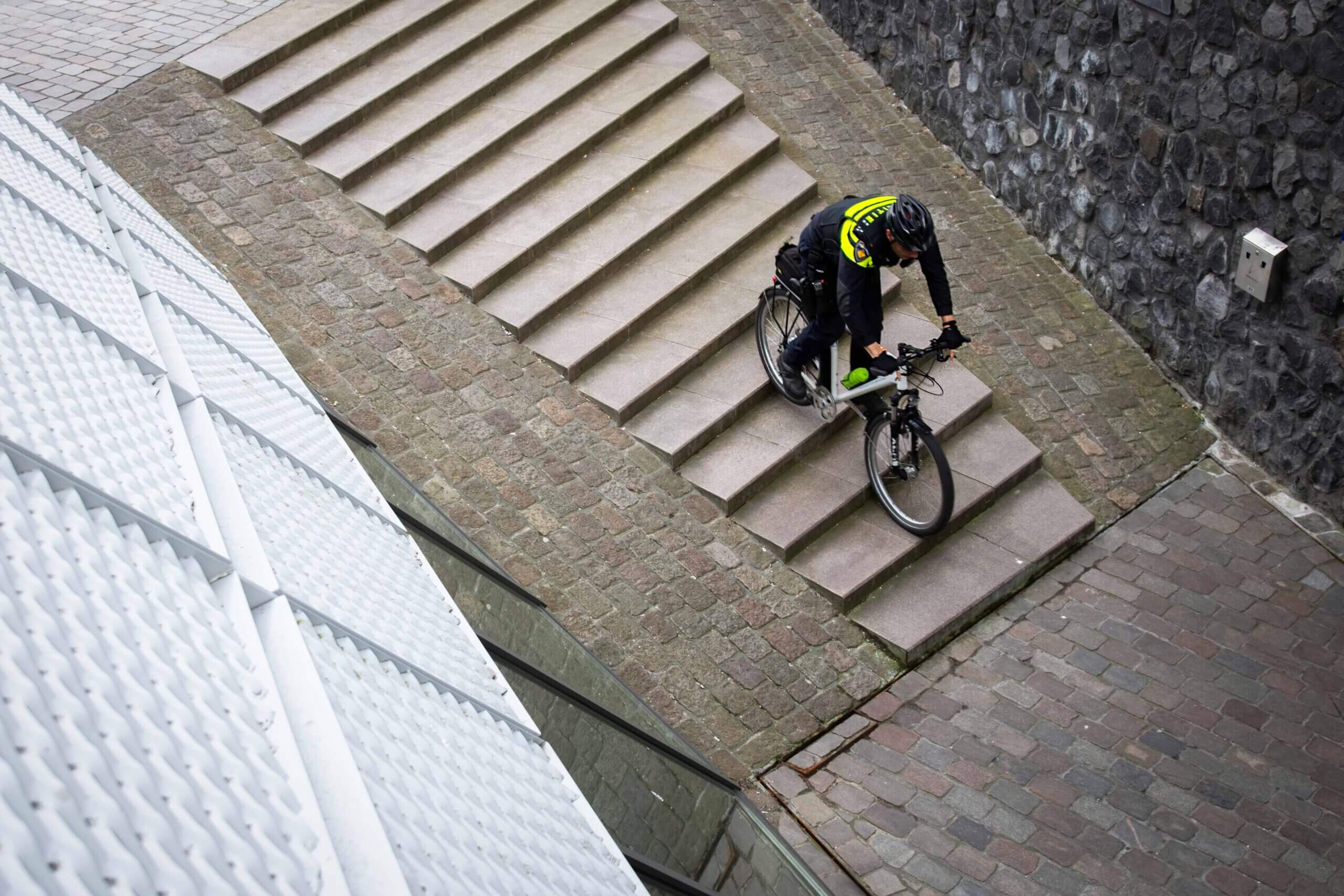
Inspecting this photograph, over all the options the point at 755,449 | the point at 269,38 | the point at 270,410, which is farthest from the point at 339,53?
the point at 270,410

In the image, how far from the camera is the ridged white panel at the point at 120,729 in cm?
170

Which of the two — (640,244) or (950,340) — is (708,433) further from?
(640,244)

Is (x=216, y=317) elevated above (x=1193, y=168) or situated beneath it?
situated beneath

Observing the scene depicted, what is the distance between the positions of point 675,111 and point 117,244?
228 inches

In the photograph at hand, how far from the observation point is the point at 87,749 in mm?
1848

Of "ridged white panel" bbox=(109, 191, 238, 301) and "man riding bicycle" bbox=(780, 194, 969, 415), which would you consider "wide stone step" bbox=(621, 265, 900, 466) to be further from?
"ridged white panel" bbox=(109, 191, 238, 301)

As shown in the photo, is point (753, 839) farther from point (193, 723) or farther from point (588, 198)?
point (588, 198)

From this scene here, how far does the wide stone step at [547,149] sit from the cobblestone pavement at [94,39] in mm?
2879

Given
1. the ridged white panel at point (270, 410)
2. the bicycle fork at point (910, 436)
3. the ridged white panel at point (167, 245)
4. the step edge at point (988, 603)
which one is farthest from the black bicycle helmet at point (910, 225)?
the ridged white panel at point (167, 245)

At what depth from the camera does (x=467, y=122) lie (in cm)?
942

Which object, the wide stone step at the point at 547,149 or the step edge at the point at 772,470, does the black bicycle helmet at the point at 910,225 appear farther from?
the wide stone step at the point at 547,149

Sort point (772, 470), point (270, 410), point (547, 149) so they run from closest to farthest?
point (270, 410)
point (772, 470)
point (547, 149)

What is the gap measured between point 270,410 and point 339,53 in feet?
20.9

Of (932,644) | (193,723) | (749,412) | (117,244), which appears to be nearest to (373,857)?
(193,723)
